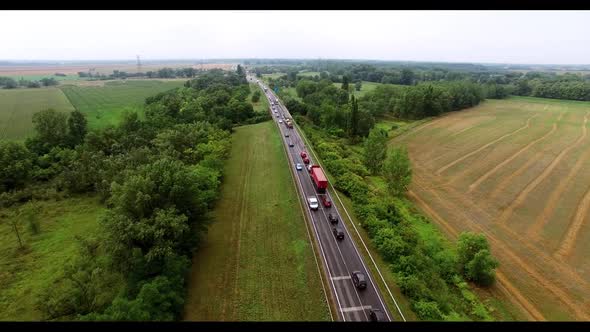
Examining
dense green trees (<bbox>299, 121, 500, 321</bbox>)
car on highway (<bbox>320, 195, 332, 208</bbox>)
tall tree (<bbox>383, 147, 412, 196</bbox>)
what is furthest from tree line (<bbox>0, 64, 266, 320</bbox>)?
tall tree (<bbox>383, 147, 412, 196</bbox>)

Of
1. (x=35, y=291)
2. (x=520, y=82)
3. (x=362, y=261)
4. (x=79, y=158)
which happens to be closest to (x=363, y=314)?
(x=362, y=261)

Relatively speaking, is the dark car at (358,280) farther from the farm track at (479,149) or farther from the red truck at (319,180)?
the farm track at (479,149)

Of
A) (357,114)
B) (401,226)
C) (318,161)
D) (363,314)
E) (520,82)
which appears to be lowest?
(363,314)

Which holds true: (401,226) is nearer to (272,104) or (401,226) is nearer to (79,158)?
(79,158)

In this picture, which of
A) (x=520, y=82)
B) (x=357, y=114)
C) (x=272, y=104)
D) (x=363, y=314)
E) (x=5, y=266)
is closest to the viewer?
(x=363, y=314)

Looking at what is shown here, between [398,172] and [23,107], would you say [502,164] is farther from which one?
[23,107]
